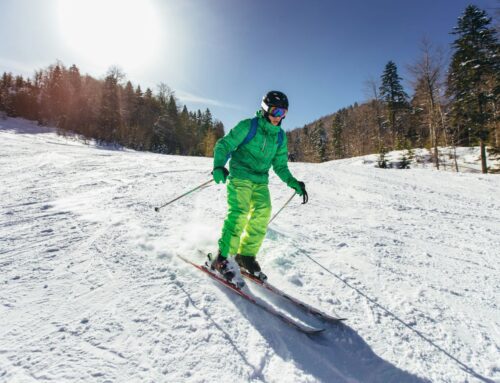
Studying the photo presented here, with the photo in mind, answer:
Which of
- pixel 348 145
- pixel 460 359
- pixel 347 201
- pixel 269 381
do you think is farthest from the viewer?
pixel 348 145

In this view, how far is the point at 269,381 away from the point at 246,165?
2.16m

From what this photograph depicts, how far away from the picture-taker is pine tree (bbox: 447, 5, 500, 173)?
2334 cm

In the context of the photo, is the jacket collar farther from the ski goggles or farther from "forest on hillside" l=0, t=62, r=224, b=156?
"forest on hillside" l=0, t=62, r=224, b=156

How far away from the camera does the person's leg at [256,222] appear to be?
3400 mm

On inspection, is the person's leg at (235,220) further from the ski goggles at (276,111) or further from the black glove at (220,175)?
the ski goggles at (276,111)

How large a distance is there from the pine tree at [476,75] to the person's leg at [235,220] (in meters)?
25.6

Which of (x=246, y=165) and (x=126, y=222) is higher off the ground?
(x=246, y=165)

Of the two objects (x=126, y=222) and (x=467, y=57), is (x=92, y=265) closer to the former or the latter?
(x=126, y=222)

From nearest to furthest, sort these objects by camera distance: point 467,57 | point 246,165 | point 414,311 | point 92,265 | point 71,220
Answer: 1. point 414,311
2. point 92,265
3. point 246,165
4. point 71,220
5. point 467,57

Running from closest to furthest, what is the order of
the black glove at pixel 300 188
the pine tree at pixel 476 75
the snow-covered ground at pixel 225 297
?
1. the snow-covered ground at pixel 225 297
2. the black glove at pixel 300 188
3. the pine tree at pixel 476 75

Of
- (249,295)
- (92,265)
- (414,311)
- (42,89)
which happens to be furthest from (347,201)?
(42,89)

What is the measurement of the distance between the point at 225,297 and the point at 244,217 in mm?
854

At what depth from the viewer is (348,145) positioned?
2356 inches

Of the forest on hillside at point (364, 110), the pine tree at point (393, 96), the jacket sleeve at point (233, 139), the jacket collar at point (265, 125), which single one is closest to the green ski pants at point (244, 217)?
the jacket sleeve at point (233, 139)
